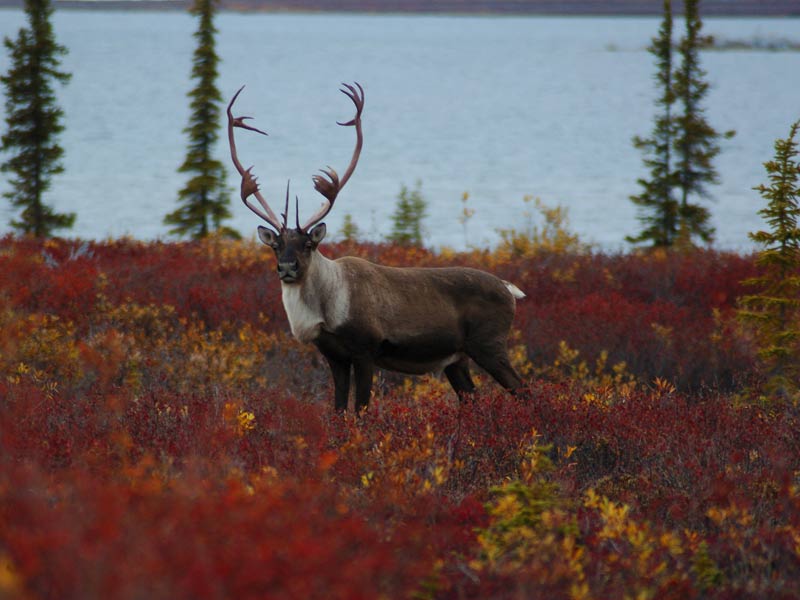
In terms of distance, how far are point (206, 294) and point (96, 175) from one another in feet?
135

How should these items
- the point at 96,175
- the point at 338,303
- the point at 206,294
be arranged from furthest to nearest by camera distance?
1. the point at 96,175
2. the point at 206,294
3. the point at 338,303

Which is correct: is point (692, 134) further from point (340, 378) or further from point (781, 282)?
point (340, 378)

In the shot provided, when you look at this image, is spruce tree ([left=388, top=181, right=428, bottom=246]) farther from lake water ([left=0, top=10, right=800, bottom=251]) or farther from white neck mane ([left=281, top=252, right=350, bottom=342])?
white neck mane ([left=281, top=252, right=350, bottom=342])

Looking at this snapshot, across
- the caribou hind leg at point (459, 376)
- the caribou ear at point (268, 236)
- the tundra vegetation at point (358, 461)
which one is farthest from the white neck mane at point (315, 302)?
the caribou hind leg at point (459, 376)

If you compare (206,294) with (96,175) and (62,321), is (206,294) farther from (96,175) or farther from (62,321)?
(96,175)

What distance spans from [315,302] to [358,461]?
2229 millimetres

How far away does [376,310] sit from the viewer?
8.62 m

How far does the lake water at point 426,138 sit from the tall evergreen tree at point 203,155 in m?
1.99

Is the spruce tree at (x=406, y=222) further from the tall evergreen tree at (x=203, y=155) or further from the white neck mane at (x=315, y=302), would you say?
the white neck mane at (x=315, y=302)

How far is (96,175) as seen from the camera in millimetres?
51375

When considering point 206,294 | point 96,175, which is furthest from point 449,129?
point 206,294

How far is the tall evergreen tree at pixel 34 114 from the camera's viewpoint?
73.0 ft

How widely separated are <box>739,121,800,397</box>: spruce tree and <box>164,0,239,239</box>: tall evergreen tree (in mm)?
16036

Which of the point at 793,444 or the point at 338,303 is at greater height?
the point at 338,303
